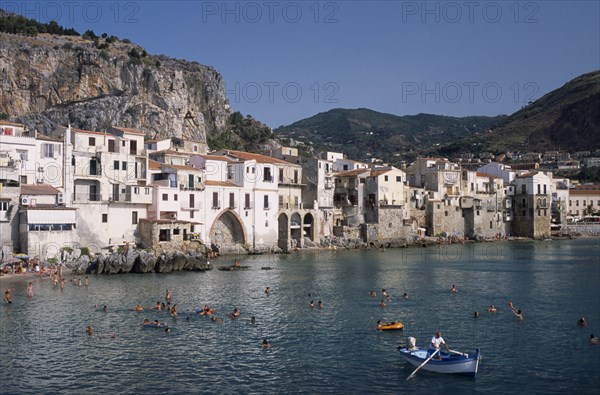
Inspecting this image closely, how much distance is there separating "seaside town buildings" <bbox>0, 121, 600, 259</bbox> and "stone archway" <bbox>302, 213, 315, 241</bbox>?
5.7 inches

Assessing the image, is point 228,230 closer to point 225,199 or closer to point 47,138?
point 225,199

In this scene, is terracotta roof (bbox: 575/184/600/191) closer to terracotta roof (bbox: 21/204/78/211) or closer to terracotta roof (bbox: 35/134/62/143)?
terracotta roof (bbox: 35/134/62/143)

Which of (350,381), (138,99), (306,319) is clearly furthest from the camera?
(138,99)

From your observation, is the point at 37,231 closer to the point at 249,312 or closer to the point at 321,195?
the point at 249,312

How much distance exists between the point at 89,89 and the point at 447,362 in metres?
98.6

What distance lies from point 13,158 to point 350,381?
138 feet

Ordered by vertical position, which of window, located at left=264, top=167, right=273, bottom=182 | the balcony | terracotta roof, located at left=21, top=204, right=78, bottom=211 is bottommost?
terracotta roof, located at left=21, top=204, right=78, bottom=211

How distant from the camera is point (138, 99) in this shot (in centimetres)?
10412

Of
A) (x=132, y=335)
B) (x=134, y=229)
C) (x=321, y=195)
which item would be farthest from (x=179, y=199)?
(x=132, y=335)

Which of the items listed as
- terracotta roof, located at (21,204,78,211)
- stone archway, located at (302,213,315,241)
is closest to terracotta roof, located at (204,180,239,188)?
stone archway, located at (302,213,315,241)

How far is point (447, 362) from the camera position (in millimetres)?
25359

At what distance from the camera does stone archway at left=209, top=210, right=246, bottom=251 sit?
7050 cm

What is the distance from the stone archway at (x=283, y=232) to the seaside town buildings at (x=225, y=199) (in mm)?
121

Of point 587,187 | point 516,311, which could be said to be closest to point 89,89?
point 516,311
